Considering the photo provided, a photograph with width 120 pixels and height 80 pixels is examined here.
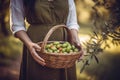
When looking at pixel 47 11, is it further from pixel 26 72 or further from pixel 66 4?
pixel 26 72

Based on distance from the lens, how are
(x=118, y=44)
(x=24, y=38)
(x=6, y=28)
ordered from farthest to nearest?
(x=6, y=28) → (x=118, y=44) → (x=24, y=38)

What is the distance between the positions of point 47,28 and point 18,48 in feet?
7.76

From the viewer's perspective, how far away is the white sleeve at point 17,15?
262 cm

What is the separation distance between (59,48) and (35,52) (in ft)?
0.68

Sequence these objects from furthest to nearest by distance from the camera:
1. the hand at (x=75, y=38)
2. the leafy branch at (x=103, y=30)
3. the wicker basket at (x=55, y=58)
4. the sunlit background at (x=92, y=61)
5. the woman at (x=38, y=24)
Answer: the sunlit background at (x=92, y=61) < the leafy branch at (x=103, y=30) < the hand at (x=75, y=38) < the woman at (x=38, y=24) < the wicker basket at (x=55, y=58)

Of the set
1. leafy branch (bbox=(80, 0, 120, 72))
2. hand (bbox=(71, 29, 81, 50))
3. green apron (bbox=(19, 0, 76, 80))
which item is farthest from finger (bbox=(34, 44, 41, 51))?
leafy branch (bbox=(80, 0, 120, 72))

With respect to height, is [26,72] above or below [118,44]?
below

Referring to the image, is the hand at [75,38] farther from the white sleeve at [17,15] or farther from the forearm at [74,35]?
the white sleeve at [17,15]

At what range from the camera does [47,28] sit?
269 cm

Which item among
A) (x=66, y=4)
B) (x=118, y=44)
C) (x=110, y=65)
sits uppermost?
(x=66, y=4)

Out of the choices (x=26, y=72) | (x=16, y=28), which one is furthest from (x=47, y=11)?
Result: (x=26, y=72)

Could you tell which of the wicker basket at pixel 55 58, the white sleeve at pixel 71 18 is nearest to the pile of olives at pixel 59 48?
the wicker basket at pixel 55 58

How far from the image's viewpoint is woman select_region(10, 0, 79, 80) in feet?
8.57

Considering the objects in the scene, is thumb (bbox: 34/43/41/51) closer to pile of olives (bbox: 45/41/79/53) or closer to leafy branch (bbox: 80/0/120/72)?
pile of olives (bbox: 45/41/79/53)
